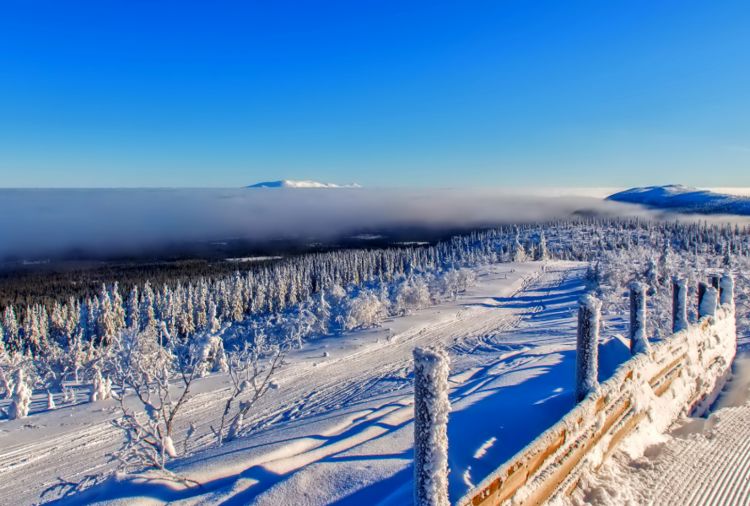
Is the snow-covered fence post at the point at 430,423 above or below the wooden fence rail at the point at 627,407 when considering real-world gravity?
above

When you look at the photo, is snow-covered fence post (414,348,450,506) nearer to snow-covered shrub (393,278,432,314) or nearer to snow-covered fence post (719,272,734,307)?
snow-covered fence post (719,272,734,307)

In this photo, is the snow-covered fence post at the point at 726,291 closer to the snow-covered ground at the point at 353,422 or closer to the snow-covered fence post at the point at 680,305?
the snow-covered fence post at the point at 680,305

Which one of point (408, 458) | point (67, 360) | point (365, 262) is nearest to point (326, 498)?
point (408, 458)

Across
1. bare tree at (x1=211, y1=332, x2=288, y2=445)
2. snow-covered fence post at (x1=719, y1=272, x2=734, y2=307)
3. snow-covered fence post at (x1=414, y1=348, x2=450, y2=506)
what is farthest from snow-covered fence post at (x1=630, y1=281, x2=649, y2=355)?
bare tree at (x1=211, y1=332, x2=288, y2=445)

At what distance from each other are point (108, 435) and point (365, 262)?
318ft

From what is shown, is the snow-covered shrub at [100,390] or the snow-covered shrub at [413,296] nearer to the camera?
the snow-covered shrub at [100,390]

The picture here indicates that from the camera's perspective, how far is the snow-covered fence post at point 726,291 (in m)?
16.9

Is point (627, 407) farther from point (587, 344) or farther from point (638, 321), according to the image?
point (587, 344)

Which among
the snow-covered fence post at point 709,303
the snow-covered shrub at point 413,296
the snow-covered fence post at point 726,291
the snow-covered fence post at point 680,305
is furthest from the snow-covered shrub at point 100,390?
the snow-covered fence post at point 726,291

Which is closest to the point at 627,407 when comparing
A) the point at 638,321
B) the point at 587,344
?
the point at 638,321

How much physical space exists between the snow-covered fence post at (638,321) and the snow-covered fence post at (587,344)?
3.12 metres

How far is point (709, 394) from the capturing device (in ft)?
46.2

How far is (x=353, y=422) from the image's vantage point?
13.4 m

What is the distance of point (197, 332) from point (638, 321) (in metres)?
60.5
